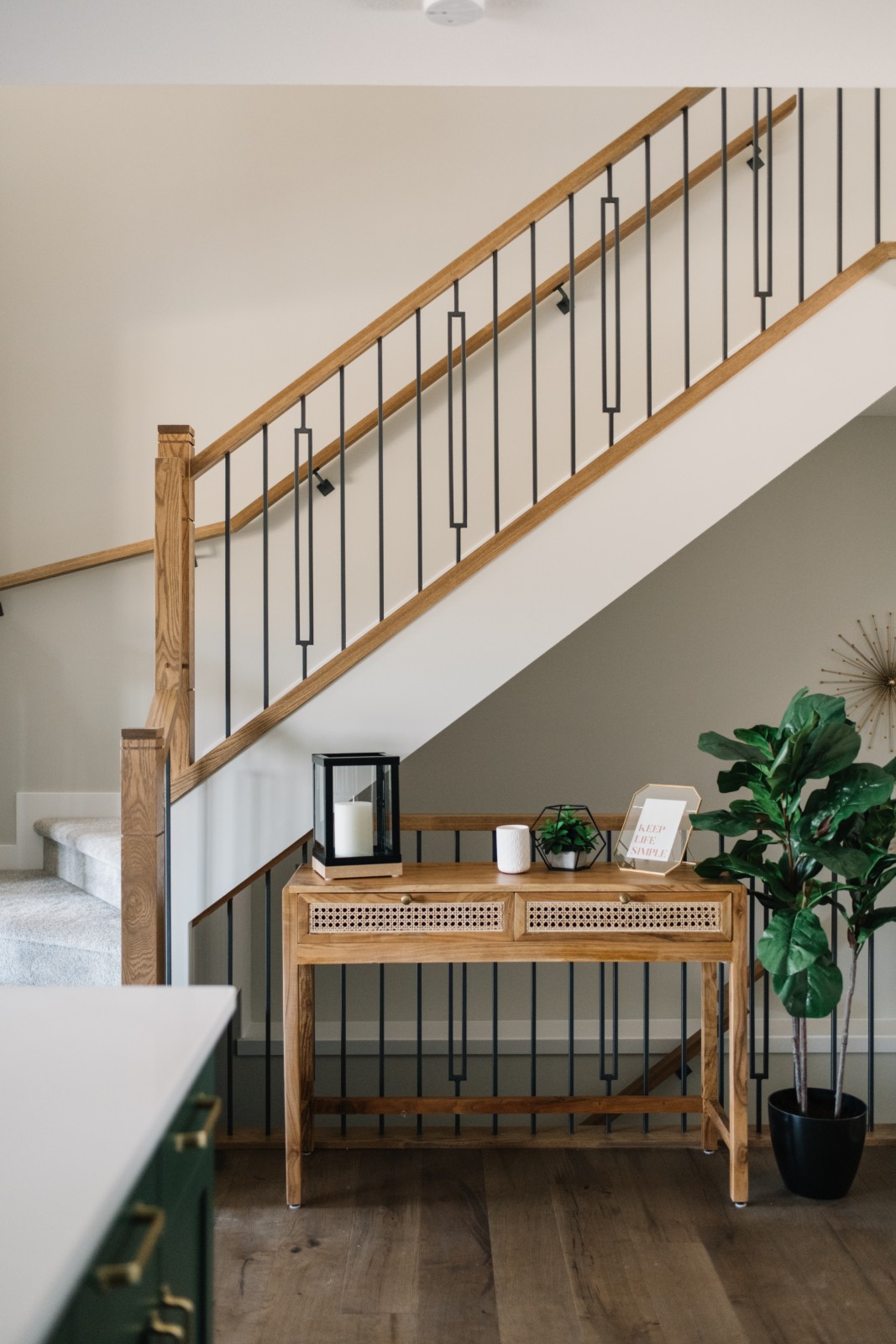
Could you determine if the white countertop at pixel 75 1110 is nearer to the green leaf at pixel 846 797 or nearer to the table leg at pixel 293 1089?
the table leg at pixel 293 1089

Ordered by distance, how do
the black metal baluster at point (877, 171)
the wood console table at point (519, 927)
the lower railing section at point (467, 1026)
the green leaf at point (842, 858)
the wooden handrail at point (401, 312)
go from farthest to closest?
the lower railing section at point (467, 1026)
the black metal baluster at point (877, 171)
the wooden handrail at point (401, 312)
the wood console table at point (519, 927)
the green leaf at point (842, 858)

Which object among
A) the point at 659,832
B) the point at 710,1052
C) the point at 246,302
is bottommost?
the point at 710,1052

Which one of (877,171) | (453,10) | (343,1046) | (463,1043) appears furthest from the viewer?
(463,1043)

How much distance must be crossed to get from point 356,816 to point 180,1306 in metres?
1.74

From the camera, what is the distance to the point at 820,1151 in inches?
114

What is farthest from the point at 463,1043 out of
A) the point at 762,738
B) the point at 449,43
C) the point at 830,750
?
the point at 449,43

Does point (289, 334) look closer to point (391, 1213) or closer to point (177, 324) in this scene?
point (177, 324)

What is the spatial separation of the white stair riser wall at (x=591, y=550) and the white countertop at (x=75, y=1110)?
165cm

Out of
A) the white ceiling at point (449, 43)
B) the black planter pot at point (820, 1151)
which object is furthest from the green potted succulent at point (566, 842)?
the white ceiling at point (449, 43)

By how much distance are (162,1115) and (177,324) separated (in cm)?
368

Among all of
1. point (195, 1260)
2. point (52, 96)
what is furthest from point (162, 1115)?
point (52, 96)

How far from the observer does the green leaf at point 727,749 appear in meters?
2.95

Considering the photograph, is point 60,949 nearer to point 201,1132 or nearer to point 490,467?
point 201,1132

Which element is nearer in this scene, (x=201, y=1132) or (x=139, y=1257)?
(x=139, y=1257)
